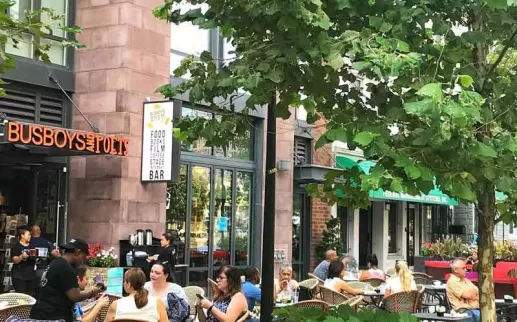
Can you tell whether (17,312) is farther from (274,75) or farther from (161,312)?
(274,75)

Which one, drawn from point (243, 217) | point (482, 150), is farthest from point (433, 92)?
point (243, 217)

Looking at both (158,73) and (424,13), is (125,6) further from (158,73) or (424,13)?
(424,13)

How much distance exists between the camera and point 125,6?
12.8 m

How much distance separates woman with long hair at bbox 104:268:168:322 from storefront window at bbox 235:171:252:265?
9.54 meters

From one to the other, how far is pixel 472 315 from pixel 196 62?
6551 mm

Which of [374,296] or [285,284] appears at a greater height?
[285,284]

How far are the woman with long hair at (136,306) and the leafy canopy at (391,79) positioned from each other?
205cm

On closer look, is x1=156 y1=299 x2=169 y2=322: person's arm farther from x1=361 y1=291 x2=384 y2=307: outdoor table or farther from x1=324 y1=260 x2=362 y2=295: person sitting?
x1=361 y1=291 x2=384 y2=307: outdoor table

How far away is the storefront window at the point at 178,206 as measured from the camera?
46.8 feet

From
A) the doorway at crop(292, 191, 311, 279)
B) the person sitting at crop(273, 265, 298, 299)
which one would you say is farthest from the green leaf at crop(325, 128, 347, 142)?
the doorway at crop(292, 191, 311, 279)

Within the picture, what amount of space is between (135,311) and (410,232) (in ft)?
64.0

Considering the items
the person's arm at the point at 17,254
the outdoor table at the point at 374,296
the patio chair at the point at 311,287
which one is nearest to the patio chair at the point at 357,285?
the outdoor table at the point at 374,296

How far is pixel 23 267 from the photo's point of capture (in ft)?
37.1

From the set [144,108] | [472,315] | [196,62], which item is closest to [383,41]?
[196,62]
